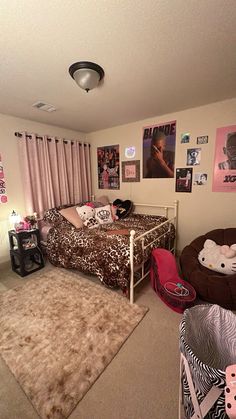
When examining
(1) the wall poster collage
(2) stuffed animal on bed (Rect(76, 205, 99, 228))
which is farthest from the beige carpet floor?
(1) the wall poster collage

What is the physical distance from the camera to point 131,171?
339 centimetres

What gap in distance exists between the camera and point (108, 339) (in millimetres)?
1561

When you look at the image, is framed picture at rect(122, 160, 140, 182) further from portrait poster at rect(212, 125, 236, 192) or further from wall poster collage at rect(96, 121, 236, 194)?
portrait poster at rect(212, 125, 236, 192)

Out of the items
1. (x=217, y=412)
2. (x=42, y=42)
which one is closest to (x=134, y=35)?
(x=42, y=42)

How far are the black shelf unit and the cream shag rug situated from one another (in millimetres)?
378

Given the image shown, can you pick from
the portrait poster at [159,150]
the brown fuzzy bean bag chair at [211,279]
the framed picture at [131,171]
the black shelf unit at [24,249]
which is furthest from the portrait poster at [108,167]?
the brown fuzzy bean bag chair at [211,279]

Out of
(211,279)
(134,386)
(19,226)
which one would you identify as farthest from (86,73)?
(134,386)

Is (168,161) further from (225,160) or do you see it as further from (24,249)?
(24,249)

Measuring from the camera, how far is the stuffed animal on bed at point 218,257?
77.0 inches

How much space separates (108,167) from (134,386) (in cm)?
323

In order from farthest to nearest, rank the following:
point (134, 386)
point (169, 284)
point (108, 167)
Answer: point (108, 167), point (169, 284), point (134, 386)

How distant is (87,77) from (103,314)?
228 cm

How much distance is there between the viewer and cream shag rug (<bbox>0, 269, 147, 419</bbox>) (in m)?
1.21

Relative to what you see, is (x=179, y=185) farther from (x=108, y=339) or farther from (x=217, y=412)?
(x=217, y=412)
